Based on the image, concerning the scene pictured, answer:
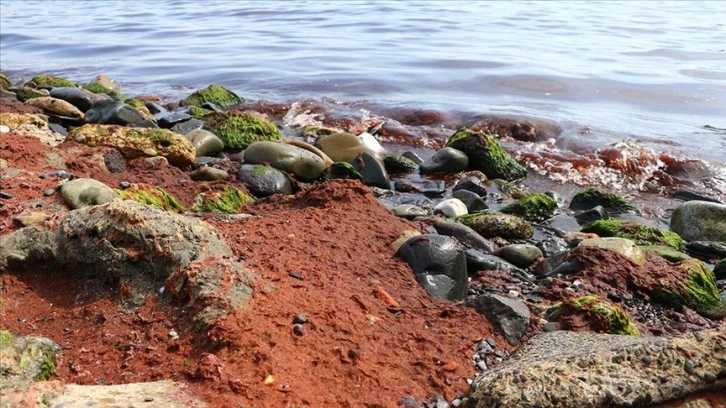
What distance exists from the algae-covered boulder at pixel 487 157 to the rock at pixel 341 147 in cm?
116

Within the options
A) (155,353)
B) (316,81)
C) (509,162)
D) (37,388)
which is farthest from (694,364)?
(316,81)

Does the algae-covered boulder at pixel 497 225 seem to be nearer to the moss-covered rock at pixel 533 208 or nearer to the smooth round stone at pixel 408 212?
the smooth round stone at pixel 408 212

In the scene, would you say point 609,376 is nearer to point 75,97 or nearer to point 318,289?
point 318,289

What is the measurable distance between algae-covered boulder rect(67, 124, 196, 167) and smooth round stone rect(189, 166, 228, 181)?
37cm

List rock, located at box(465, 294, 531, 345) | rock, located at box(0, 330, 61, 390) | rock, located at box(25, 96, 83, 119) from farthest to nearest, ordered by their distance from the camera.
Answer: rock, located at box(25, 96, 83, 119)
rock, located at box(465, 294, 531, 345)
rock, located at box(0, 330, 61, 390)

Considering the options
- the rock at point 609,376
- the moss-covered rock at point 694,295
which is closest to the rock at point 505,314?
the rock at point 609,376

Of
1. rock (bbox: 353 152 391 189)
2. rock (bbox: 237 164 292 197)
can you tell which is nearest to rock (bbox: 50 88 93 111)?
rock (bbox: 237 164 292 197)

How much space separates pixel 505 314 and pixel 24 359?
215 cm

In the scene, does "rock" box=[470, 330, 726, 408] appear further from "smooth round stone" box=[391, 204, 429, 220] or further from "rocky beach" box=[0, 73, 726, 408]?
"smooth round stone" box=[391, 204, 429, 220]

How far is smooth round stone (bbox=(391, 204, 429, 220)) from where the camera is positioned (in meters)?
5.78

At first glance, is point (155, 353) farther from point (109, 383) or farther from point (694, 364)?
point (694, 364)

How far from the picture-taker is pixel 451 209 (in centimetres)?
602

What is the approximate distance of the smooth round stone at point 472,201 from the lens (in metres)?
6.41

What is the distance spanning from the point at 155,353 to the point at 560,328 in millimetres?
2000
